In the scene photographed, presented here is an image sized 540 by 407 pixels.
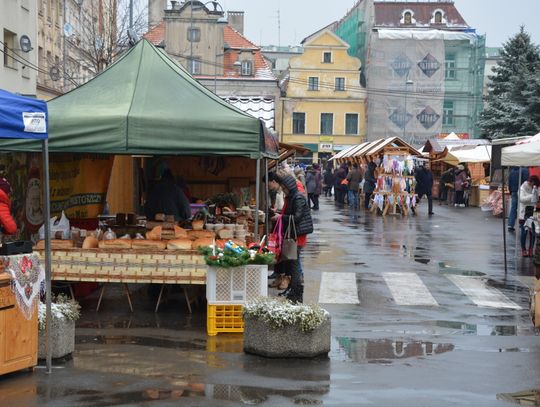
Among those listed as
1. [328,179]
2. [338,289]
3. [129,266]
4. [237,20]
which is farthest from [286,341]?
[237,20]

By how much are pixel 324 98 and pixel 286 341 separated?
2844 inches

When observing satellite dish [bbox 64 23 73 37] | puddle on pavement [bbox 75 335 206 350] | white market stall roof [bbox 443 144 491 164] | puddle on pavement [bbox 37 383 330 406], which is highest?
satellite dish [bbox 64 23 73 37]

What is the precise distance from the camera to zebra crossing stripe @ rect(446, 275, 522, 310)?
1374 cm

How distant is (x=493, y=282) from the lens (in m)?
16.2

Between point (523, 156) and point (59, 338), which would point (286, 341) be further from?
point (523, 156)

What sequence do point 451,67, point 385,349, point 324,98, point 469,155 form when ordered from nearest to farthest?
point 385,349 → point 469,155 → point 451,67 → point 324,98

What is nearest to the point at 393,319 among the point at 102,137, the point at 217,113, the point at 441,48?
the point at 217,113

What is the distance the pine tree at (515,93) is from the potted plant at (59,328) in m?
36.6

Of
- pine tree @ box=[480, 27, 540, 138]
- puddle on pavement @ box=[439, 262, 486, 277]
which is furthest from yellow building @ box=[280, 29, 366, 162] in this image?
puddle on pavement @ box=[439, 262, 486, 277]

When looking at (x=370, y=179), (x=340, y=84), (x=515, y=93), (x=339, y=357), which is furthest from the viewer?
(x=340, y=84)

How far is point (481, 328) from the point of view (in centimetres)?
1170

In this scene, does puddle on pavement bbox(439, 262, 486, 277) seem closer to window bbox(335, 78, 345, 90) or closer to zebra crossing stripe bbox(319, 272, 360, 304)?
zebra crossing stripe bbox(319, 272, 360, 304)

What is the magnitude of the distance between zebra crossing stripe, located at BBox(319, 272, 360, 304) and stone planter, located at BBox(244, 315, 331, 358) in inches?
155

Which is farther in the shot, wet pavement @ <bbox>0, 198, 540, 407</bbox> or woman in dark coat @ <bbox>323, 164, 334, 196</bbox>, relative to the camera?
woman in dark coat @ <bbox>323, 164, 334, 196</bbox>
